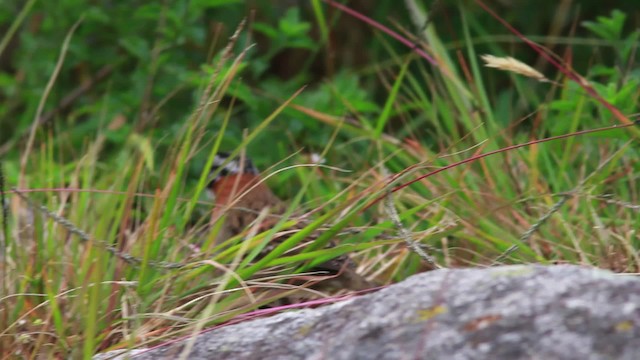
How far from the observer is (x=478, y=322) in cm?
151

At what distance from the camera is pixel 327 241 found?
2.09 m

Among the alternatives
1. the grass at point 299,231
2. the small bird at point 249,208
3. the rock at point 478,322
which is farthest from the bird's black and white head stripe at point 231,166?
the rock at point 478,322

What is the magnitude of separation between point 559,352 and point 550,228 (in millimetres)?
1073

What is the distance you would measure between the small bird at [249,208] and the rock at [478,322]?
1.36 ft

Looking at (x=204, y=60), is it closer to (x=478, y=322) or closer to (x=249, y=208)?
(x=249, y=208)

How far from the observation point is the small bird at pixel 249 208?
222 cm

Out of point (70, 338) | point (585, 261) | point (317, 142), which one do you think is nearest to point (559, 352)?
point (585, 261)

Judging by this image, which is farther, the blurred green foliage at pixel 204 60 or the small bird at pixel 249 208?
the blurred green foliage at pixel 204 60

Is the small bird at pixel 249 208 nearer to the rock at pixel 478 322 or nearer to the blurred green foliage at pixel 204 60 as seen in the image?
the blurred green foliage at pixel 204 60

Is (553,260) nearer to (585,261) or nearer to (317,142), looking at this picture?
(585,261)

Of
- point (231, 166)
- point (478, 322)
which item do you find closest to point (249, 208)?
point (231, 166)

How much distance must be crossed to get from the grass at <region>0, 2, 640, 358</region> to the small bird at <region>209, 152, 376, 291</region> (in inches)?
2.3

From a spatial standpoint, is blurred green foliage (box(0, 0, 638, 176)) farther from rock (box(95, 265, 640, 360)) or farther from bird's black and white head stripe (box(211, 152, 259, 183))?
rock (box(95, 265, 640, 360))

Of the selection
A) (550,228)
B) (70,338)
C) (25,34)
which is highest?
(25,34)
